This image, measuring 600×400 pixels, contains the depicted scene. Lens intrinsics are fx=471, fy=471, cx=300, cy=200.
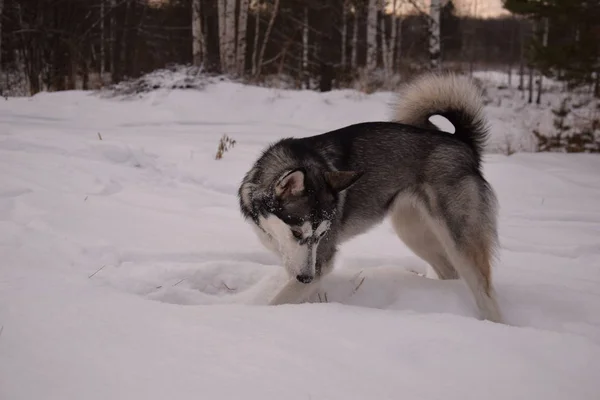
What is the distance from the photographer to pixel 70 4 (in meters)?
13.2

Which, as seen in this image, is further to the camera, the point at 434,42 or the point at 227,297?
the point at 434,42

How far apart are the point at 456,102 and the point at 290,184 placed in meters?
1.26

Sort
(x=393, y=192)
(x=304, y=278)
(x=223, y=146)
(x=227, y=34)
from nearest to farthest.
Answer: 1. (x=304, y=278)
2. (x=393, y=192)
3. (x=223, y=146)
4. (x=227, y=34)

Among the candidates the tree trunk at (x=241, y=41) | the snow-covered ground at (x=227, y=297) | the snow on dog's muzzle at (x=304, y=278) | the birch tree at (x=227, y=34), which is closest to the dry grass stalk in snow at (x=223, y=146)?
the snow-covered ground at (x=227, y=297)

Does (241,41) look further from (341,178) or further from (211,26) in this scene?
(341,178)

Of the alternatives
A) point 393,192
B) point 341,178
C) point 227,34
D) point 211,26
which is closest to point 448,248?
point 393,192

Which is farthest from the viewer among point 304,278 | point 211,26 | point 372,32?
point 211,26

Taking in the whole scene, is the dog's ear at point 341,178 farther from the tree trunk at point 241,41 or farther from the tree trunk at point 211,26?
the tree trunk at point 211,26

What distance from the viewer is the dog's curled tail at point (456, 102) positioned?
305 centimetres

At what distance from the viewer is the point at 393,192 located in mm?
2990

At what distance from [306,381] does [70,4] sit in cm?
1467

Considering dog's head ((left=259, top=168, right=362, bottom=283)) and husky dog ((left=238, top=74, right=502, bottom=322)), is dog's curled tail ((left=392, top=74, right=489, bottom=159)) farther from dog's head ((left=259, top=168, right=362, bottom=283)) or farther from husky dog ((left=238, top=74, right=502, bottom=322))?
dog's head ((left=259, top=168, right=362, bottom=283))

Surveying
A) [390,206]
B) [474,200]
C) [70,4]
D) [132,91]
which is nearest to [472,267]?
[474,200]

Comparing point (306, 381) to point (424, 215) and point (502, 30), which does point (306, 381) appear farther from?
point (502, 30)
